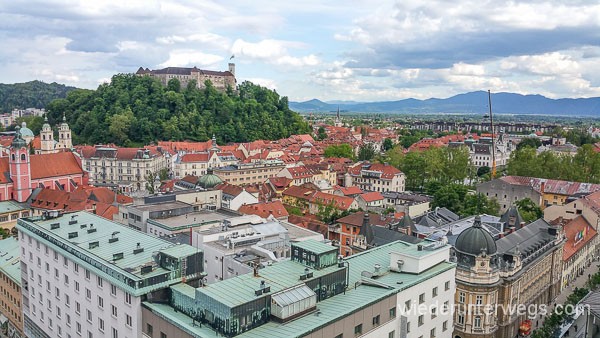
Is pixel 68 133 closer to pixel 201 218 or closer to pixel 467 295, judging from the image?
pixel 201 218

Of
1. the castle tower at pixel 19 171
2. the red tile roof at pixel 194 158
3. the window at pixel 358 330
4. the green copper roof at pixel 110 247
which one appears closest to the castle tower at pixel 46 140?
the red tile roof at pixel 194 158

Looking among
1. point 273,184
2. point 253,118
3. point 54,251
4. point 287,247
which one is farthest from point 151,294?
point 253,118

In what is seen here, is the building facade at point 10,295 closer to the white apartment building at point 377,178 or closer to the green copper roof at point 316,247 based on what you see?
the green copper roof at point 316,247

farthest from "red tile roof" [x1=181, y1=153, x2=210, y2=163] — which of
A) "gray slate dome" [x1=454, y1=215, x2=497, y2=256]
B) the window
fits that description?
the window

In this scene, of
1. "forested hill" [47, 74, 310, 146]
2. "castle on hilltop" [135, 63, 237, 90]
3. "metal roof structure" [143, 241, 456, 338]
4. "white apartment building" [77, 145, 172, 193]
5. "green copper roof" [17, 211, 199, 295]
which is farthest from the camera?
"castle on hilltop" [135, 63, 237, 90]

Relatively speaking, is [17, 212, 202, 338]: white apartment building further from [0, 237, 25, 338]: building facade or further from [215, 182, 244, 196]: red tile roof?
[215, 182, 244, 196]: red tile roof

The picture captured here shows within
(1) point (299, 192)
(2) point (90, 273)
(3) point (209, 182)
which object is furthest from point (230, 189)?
(2) point (90, 273)
